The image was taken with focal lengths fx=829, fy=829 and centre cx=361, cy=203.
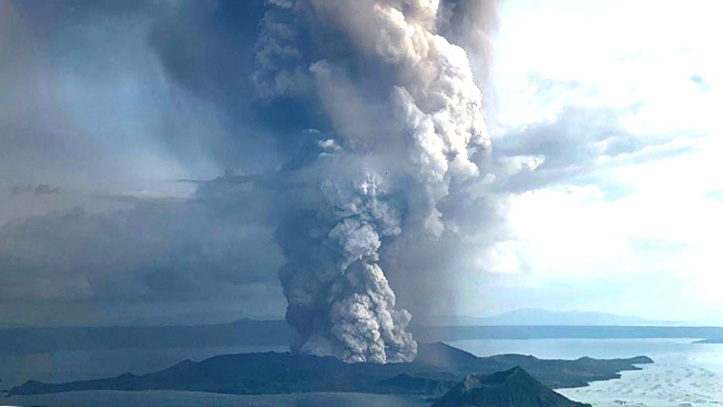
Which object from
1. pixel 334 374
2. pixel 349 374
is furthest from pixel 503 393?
pixel 334 374

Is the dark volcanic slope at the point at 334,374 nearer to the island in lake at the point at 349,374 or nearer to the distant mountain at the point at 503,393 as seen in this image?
the island in lake at the point at 349,374

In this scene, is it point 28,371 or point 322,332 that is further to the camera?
point 28,371

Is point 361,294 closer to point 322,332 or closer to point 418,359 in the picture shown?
point 322,332

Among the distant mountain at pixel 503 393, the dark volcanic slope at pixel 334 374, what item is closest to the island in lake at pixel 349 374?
the dark volcanic slope at pixel 334 374

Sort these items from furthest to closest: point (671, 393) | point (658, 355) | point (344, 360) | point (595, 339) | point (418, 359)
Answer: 1. point (595, 339)
2. point (658, 355)
3. point (418, 359)
4. point (344, 360)
5. point (671, 393)

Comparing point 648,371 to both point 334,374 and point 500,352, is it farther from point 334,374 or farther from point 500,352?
point 334,374

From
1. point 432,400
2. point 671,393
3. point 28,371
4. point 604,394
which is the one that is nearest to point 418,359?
point 432,400
